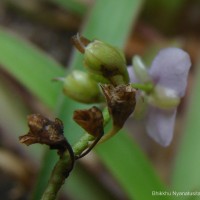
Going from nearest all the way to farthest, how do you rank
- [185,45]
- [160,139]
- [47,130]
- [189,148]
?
1. [47,130]
2. [160,139]
3. [189,148]
4. [185,45]

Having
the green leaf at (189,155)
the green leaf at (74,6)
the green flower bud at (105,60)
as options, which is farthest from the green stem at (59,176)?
the green leaf at (74,6)

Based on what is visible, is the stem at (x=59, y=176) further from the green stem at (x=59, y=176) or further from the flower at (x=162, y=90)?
the flower at (x=162, y=90)

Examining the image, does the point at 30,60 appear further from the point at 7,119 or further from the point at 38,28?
the point at 38,28

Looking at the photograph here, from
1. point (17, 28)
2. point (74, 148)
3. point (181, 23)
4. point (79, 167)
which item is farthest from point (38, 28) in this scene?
point (74, 148)

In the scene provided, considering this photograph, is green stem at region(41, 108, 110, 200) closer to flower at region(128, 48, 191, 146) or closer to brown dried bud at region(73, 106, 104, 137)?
brown dried bud at region(73, 106, 104, 137)

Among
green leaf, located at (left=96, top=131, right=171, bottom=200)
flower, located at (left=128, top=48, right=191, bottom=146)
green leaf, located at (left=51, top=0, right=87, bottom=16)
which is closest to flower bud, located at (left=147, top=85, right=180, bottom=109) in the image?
flower, located at (left=128, top=48, right=191, bottom=146)
